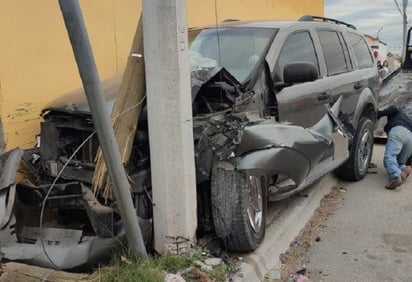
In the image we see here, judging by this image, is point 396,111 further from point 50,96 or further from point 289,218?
point 50,96

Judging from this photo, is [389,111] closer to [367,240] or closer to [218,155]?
[367,240]

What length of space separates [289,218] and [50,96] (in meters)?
2.90

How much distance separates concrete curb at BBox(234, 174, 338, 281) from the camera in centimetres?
394

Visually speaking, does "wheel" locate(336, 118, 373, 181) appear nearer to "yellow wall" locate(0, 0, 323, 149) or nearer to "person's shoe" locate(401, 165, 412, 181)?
"person's shoe" locate(401, 165, 412, 181)

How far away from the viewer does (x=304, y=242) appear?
16.3 feet

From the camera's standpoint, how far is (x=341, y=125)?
5.77 m

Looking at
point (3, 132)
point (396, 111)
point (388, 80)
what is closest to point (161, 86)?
point (3, 132)

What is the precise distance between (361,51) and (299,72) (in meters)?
3.19

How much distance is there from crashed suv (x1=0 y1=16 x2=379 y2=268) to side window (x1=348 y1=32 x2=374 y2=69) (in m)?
2.16

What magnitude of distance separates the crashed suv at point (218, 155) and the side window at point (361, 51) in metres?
2.16

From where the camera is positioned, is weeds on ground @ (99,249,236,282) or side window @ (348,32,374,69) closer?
weeds on ground @ (99,249,236,282)

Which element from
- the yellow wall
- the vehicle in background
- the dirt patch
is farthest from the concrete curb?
the yellow wall

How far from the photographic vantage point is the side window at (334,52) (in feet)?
20.5

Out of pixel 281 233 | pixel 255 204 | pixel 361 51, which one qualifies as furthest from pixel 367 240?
pixel 361 51
